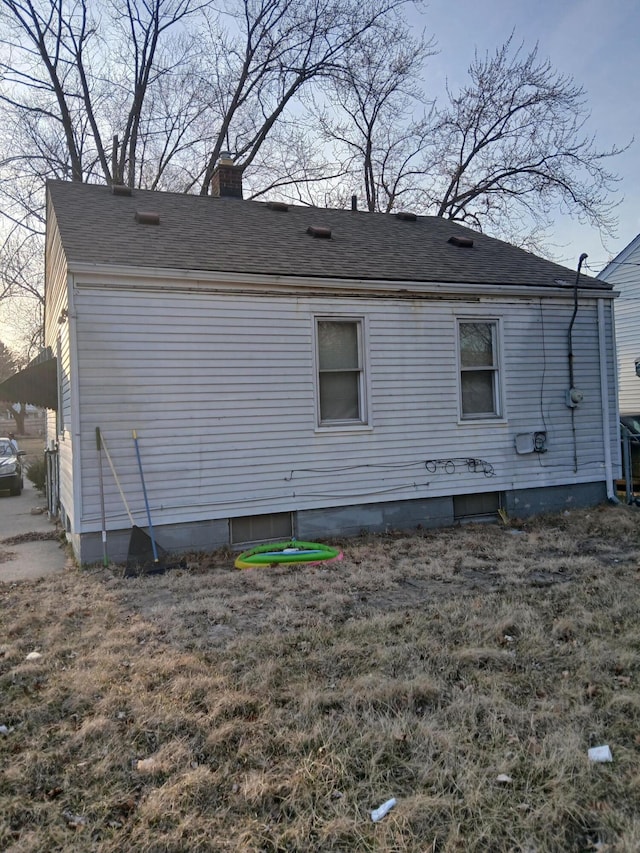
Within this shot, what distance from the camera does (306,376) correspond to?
7852 mm

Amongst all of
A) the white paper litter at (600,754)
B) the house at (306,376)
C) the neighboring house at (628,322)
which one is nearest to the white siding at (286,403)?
the house at (306,376)

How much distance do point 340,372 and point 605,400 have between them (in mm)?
4755

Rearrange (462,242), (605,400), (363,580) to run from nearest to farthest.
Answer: (363,580) → (605,400) → (462,242)

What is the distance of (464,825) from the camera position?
2.33 meters

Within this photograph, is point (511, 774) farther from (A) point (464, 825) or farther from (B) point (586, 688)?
(B) point (586, 688)

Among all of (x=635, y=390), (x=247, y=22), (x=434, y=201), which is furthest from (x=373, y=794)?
(x=247, y=22)

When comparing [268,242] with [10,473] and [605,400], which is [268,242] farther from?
[10,473]

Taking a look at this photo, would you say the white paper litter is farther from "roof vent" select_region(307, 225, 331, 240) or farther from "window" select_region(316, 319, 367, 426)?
"roof vent" select_region(307, 225, 331, 240)

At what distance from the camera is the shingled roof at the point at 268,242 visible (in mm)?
7488

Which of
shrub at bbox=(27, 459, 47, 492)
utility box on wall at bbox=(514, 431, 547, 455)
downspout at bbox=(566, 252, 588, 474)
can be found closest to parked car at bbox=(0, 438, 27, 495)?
shrub at bbox=(27, 459, 47, 492)

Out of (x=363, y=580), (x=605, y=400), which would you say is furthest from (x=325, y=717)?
(x=605, y=400)

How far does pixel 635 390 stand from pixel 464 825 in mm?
16524

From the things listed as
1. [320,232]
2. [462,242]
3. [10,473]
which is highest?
[462,242]

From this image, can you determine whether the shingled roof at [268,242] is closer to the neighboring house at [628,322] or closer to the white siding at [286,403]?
the white siding at [286,403]
